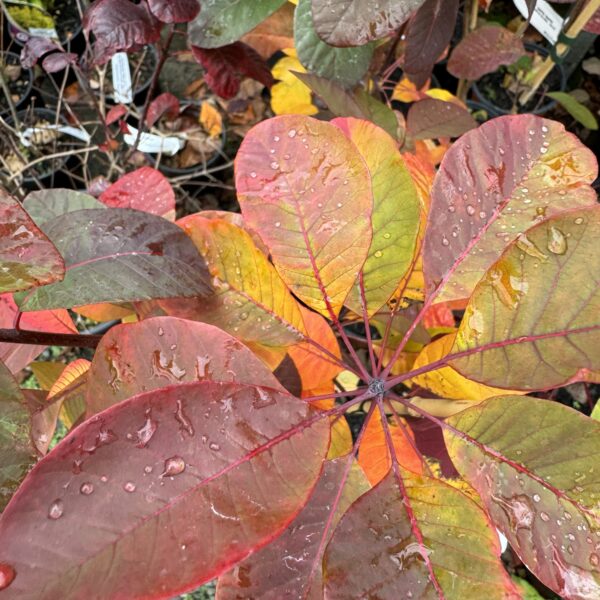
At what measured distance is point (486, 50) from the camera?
4.27 ft

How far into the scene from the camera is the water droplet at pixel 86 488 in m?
0.36

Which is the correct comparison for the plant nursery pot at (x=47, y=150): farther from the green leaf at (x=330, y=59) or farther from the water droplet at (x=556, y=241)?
the water droplet at (x=556, y=241)

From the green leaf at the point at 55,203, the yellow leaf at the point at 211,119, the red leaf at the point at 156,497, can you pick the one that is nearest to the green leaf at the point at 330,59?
the green leaf at the point at 55,203

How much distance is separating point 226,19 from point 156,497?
81 cm

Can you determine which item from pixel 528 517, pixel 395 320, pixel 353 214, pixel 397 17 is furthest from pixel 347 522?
pixel 397 17

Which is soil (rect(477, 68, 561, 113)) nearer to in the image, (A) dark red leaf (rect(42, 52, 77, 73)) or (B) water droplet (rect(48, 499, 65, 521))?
(A) dark red leaf (rect(42, 52, 77, 73))

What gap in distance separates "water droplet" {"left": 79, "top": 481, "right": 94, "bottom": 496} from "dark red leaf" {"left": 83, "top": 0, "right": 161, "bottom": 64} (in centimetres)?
84

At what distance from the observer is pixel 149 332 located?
0.46m

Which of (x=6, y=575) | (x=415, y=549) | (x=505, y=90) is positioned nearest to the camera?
(x=6, y=575)

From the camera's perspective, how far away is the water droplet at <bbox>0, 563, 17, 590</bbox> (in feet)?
1.09

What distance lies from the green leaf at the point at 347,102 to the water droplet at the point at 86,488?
0.63 m

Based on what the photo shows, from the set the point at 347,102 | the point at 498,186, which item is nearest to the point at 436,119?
the point at 347,102

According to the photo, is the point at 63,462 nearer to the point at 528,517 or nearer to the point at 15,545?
the point at 15,545

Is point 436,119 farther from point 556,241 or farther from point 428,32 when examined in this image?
point 556,241
